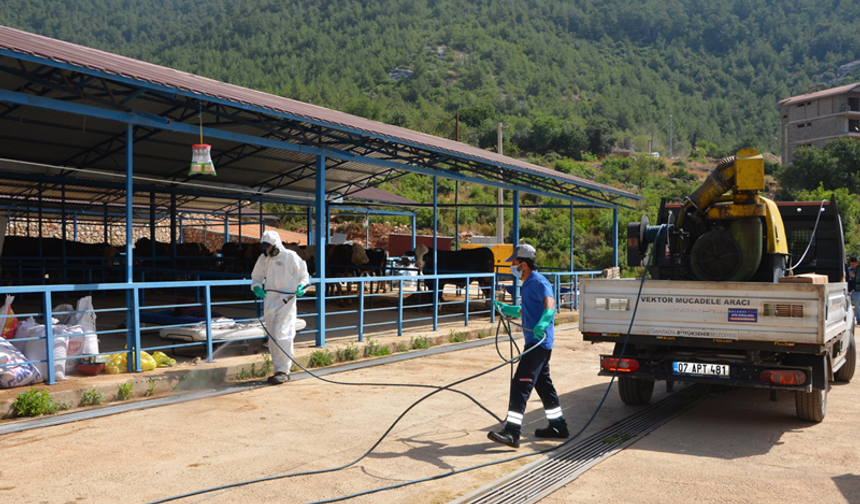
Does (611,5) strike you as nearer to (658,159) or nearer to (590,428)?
(658,159)

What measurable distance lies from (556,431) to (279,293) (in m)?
3.98

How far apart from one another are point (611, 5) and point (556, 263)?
6366 inches

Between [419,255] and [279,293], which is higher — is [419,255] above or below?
above

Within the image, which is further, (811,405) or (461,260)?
(461,260)

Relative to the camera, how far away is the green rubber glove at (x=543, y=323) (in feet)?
19.1

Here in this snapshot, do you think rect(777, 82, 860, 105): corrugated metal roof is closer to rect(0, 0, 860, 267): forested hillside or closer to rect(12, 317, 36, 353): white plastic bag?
rect(0, 0, 860, 267): forested hillside

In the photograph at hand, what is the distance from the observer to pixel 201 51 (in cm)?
12231

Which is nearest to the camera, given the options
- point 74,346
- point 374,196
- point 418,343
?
point 74,346

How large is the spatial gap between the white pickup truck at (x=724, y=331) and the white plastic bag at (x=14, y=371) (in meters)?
5.67

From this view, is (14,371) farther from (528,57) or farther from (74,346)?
(528,57)

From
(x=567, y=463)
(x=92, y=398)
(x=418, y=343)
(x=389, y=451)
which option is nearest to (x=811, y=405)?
(x=567, y=463)

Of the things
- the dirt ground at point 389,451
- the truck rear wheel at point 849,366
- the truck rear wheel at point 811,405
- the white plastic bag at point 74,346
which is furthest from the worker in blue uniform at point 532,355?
the truck rear wheel at point 849,366

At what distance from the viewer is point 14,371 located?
7078mm

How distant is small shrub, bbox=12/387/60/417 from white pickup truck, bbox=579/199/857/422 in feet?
17.3
